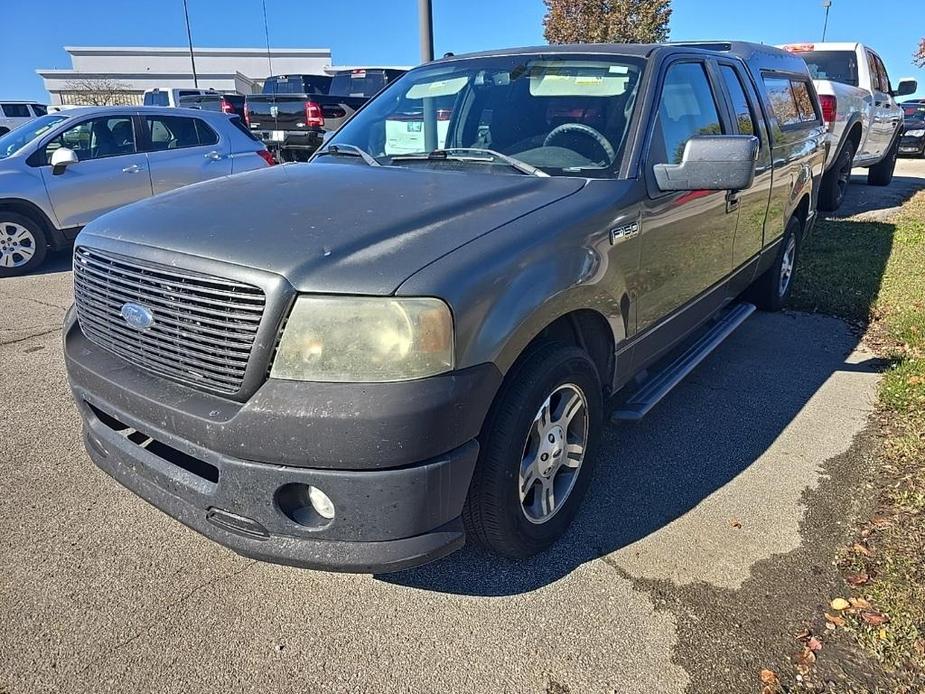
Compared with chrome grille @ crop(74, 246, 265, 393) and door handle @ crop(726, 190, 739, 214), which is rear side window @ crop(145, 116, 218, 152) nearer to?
chrome grille @ crop(74, 246, 265, 393)

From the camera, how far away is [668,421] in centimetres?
386

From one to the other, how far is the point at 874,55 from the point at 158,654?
1310 cm

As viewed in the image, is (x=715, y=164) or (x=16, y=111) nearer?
(x=715, y=164)

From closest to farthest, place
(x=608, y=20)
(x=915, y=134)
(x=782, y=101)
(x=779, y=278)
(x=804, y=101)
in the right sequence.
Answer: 1. (x=782, y=101)
2. (x=779, y=278)
3. (x=804, y=101)
4. (x=915, y=134)
5. (x=608, y=20)

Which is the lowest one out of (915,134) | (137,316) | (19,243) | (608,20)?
(19,243)

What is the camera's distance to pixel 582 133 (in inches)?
122

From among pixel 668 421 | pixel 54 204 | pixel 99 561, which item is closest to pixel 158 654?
pixel 99 561

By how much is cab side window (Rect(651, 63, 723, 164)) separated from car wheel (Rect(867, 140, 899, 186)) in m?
10.9

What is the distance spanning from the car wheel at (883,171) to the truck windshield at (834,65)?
9.01 ft

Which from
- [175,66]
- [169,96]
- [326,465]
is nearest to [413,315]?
[326,465]

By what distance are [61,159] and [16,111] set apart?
20.1 metres

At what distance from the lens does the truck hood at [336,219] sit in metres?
2.06

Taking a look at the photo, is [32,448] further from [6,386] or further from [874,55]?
[874,55]

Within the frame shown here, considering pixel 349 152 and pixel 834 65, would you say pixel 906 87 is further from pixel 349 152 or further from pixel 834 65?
pixel 349 152
